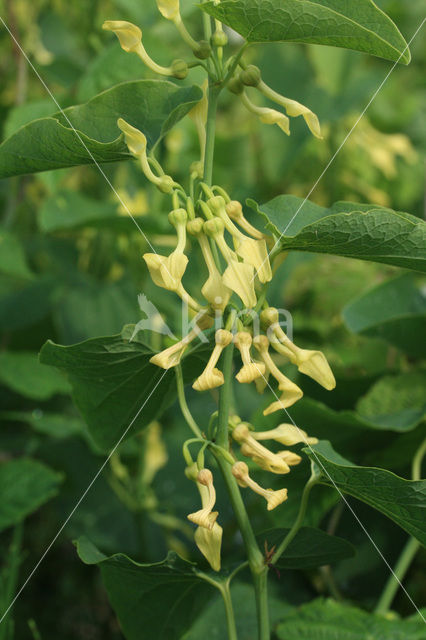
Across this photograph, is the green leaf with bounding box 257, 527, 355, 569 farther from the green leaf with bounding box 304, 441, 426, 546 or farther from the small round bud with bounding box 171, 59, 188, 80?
the small round bud with bounding box 171, 59, 188, 80

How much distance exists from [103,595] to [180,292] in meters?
0.65

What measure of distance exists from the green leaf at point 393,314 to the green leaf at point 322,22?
0.28 metres

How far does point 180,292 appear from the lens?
0.34 m

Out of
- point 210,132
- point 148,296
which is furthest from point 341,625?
point 148,296

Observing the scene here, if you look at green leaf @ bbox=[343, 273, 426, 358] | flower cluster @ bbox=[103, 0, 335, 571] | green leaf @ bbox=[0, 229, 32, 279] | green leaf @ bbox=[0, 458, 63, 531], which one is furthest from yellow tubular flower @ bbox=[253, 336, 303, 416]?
green leaf @ bbox=[0, 229, 32, 279]

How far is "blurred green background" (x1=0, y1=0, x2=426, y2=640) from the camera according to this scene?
644mm

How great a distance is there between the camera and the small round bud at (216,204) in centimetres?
36

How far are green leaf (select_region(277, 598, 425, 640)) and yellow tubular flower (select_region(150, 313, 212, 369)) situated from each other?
241 mm

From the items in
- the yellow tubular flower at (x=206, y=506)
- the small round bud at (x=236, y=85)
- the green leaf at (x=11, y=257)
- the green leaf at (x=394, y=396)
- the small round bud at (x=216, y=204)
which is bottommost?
the green leaf at (x=11, y=257)

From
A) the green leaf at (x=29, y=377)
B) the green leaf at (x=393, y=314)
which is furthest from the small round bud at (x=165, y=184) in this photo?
the green leaf at (x=29, y=377)

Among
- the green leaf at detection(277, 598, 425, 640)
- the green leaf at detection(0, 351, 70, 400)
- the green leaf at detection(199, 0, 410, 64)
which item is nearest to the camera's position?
the green leaf at detection(199, 0, 410, 64)

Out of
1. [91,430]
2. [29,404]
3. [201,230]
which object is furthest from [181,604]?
[29,404]

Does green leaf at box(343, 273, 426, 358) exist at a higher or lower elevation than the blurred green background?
higher

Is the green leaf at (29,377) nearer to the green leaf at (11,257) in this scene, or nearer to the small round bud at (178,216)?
the green leaf at (11,257)
